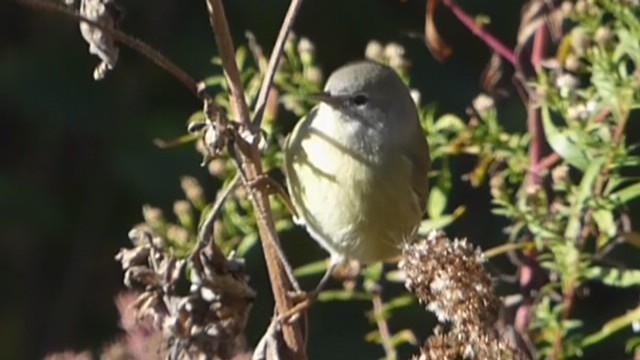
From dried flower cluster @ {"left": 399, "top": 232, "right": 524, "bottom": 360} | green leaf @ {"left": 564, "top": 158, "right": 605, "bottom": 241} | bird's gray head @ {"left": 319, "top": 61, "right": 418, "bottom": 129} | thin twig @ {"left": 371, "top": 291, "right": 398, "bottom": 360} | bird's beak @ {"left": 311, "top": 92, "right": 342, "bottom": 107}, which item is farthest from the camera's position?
bird's gray head @ {"left": 319, "top": 61, "right": 418, "bottom": 129}

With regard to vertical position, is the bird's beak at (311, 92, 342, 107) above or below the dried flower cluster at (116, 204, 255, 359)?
above

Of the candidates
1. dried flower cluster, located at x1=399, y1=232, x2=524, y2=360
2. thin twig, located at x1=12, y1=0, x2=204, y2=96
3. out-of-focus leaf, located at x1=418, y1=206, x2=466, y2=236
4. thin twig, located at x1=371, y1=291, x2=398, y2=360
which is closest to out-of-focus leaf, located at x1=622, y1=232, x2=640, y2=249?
out-of-focus leaf, located at x1=418, y1=206, x2=466, y2=236

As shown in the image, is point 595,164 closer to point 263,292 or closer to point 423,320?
point 423,320

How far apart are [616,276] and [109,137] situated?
2.27 m

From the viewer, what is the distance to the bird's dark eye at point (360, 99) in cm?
216

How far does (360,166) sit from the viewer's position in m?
2.05

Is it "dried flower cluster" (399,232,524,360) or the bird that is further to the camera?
the bird

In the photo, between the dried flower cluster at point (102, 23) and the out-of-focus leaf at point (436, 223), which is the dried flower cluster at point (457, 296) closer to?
the dried flower cluster at point (102, 23)

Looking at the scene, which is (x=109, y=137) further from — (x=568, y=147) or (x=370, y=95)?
(x=568, y=147)

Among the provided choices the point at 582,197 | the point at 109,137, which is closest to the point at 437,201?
the point at 582,197

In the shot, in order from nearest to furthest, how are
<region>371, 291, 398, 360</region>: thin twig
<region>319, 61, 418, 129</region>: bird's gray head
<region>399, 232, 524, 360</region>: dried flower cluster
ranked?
1. <region>399, 232, 524, 360</region>: dried flower cluster
2. <region>371, 291, 398, 360</region>: thin twig
3. <region>319, 61, 418, 129</region>: bird's gray head

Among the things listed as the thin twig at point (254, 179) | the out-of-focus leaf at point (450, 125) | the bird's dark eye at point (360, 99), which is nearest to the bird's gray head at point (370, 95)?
the bird's dark eye at point (360, 99)

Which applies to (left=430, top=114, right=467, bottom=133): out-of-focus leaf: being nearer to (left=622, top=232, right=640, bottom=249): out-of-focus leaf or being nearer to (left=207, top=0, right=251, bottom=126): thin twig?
(left=622, top=232, right=640, bottom=249): out-of-focus leaf

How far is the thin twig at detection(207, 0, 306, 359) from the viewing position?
4.35 feet
